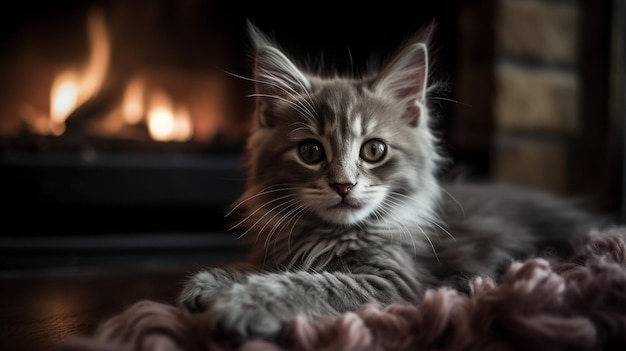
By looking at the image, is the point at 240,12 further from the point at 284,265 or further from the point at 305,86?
the point at 284,265

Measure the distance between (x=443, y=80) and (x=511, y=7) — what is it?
71 centimetres

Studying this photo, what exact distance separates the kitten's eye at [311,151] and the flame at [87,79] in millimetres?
1182

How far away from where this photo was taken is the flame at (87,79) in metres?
1.87

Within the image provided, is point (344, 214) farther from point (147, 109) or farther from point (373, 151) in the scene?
point (147, 109)

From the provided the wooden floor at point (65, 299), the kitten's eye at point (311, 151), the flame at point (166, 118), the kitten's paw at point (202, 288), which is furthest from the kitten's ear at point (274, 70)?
the flame at point (166, 118)

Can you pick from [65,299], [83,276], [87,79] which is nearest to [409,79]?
[65,299]

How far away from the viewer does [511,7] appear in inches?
69.9

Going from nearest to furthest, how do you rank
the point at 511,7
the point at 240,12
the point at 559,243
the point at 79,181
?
1. the point at 559,243
2. the point at 79,181
3. the point at 511,7
4. the point at 240,12

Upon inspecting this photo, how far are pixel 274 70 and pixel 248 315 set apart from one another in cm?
55

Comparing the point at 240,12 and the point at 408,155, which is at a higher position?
the point at 240,12

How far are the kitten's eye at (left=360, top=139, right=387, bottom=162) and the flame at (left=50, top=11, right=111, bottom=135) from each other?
127 cm

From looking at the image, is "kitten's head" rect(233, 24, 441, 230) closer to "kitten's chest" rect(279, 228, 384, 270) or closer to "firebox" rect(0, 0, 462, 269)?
"kitten's chest" rect(279, 228, 384, 270)

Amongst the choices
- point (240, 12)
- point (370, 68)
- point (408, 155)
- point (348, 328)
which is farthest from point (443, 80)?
point (240, 12)

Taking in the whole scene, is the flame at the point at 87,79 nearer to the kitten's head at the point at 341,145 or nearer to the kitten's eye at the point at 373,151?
the kitten's head at the point at 341,145
